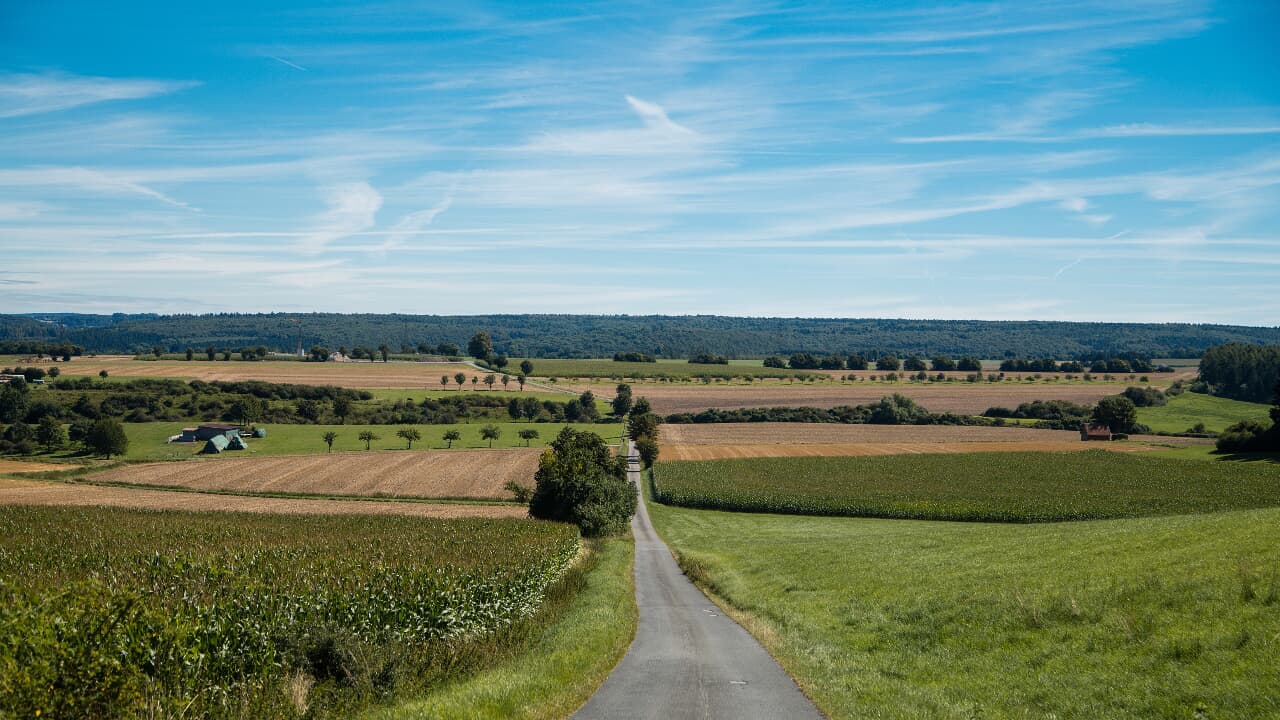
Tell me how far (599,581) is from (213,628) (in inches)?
689

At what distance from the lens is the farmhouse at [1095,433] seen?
328ft

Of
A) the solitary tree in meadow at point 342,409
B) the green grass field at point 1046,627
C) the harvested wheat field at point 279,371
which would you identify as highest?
the green grass field at point 1046,627

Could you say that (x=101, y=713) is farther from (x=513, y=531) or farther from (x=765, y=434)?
(x=765, y=434)

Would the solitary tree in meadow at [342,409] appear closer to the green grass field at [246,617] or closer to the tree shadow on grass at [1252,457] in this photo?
the green grass field at [246,617]

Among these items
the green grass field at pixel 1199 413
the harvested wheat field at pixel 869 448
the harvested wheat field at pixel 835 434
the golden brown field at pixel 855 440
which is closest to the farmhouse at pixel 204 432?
the harvested wheat field at pixel 869 448

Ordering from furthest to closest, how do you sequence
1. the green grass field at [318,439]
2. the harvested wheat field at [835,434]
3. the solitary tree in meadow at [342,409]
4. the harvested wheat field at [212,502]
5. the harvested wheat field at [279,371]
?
the harvested wheat field at [279,371]
the solitary tree in meadow at [342,409]
the harvested wheat field at [835,434]
the green grass field at [318,439]
the harvested wheat field at [212,502]

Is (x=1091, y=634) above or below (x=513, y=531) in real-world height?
above

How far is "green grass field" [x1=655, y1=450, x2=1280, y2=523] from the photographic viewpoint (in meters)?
55.4

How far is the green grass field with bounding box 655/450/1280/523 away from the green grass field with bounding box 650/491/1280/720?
2958 cm

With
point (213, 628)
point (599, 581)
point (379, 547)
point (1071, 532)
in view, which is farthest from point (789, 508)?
point (213, 628)

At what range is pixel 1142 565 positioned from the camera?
2000 centimetres

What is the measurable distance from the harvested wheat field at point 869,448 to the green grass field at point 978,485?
15.0 feet

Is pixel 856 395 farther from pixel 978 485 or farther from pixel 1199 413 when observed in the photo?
pixel 978 485

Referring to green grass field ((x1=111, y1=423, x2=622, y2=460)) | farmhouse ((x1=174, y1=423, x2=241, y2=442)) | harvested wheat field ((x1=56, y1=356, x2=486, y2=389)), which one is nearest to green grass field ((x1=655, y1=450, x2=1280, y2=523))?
green grass field ((x1=111, y1=423, x2=622, y2=460))
